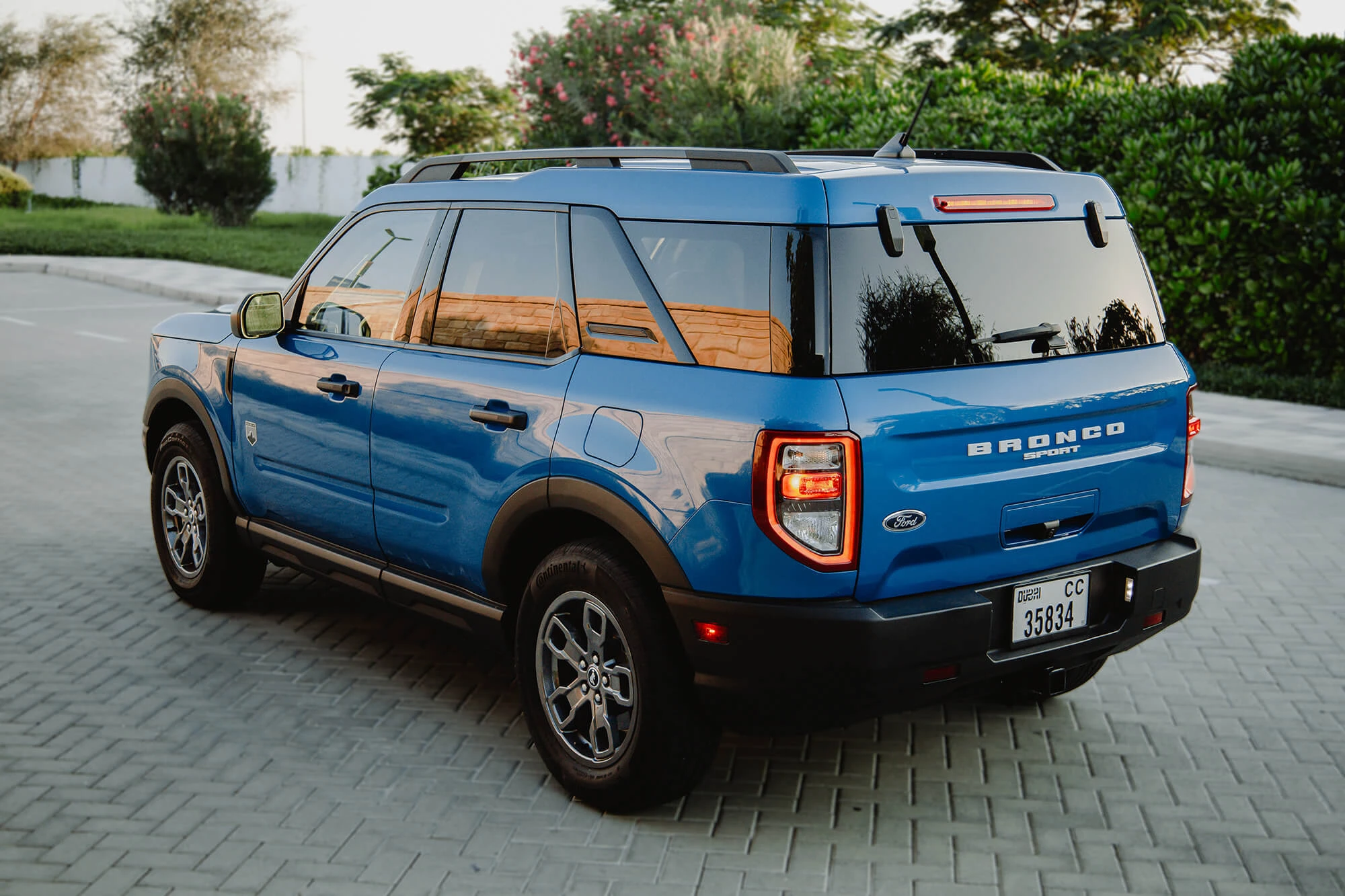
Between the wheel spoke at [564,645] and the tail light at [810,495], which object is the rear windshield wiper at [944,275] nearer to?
the tail light at [810,495]

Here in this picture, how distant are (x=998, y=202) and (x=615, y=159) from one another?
1.21 metres

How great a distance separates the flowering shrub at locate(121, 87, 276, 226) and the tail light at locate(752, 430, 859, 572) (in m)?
34.6

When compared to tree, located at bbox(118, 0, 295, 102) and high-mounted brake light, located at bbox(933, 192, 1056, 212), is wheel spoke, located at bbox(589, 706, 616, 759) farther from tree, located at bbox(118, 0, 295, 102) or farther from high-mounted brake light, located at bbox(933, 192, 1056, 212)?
tree, located at bbox(118, 0, 295, 102)

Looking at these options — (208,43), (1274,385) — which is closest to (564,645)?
(1274,385)

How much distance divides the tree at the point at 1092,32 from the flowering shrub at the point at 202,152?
55.3 feet

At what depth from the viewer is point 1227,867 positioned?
3.68 meters

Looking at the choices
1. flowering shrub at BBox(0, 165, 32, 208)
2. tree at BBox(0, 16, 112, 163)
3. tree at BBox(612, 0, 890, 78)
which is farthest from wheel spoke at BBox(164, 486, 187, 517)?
tree at BBox(0, 16, 112, 163)

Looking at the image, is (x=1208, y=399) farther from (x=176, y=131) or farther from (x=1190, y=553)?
(x=176, y=131)

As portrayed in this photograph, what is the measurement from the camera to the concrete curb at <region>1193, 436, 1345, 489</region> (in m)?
8.89

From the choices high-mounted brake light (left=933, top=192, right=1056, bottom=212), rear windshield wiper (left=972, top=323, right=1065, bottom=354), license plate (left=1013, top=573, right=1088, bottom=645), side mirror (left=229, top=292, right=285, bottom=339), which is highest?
high-mounted brake light (left=933, top=192, right=1056, bottom=212)

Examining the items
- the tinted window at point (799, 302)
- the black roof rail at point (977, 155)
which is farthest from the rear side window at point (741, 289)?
the black roof rail at point (977, 155)

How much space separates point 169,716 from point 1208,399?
31.1 ft

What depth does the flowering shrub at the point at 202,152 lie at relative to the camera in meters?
34.7

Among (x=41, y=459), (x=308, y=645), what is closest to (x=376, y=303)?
(x=308, y=645)
